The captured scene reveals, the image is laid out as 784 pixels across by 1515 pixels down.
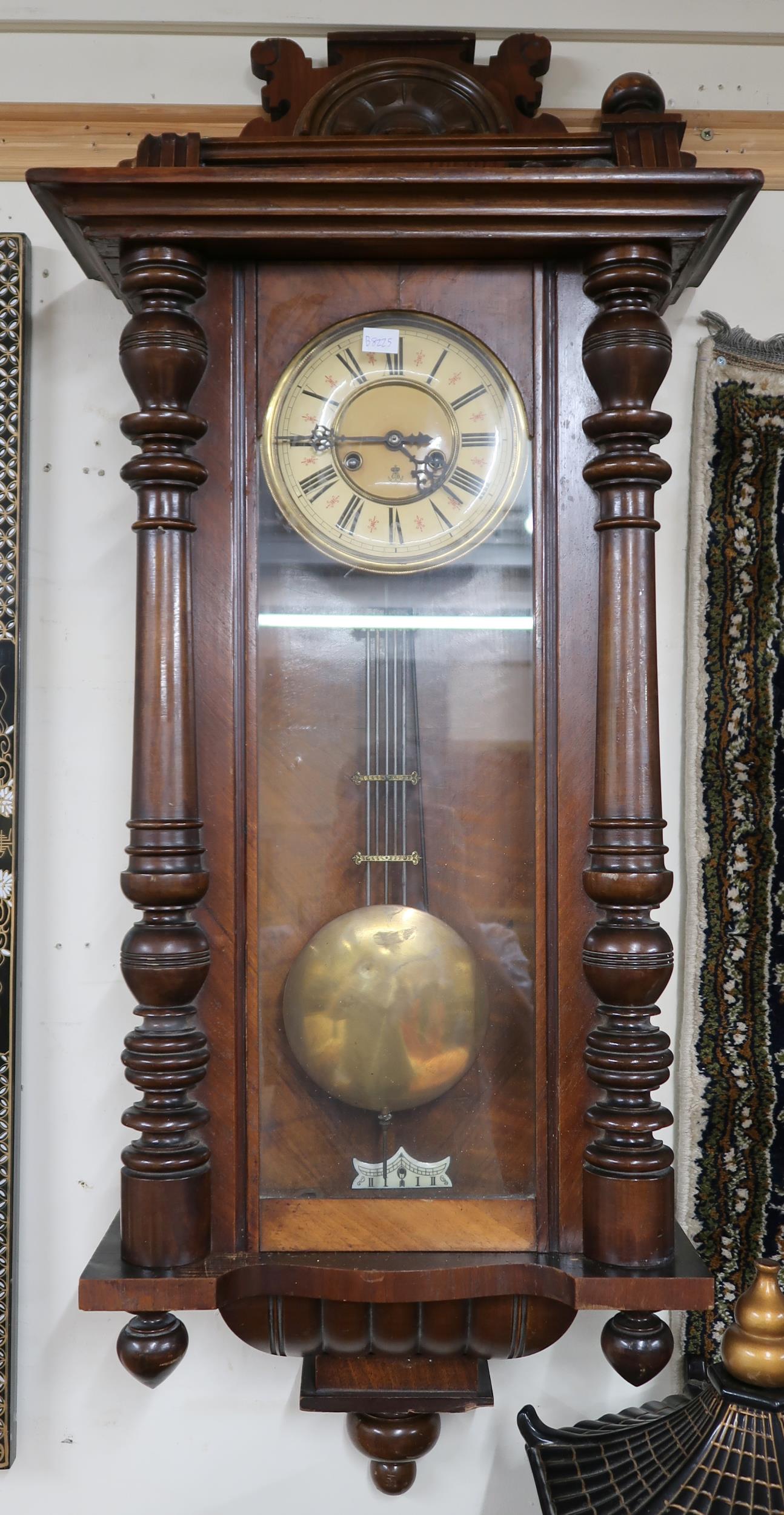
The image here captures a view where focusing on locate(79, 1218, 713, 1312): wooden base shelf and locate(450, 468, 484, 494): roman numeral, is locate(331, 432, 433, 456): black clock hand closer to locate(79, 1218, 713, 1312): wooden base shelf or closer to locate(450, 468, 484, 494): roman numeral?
locate(450, 468, 484, 494): roman numeral

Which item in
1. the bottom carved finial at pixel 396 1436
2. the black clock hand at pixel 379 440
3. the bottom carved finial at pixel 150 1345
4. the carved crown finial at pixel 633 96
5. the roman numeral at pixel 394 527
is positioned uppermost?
the carved crown finial at pixel 633 96

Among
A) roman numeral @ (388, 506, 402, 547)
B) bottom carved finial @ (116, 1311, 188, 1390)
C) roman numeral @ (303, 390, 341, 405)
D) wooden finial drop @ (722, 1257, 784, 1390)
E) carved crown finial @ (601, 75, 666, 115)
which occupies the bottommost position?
bottom carved finial @ (116, 1311, 188, 1390)

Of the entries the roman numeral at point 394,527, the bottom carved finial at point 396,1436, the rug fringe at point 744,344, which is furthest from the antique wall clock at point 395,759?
the rug fringe at point 744,344

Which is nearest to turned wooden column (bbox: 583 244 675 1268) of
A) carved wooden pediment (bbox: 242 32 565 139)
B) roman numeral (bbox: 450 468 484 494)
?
roman numeral (bbox: 450 468 484 494)

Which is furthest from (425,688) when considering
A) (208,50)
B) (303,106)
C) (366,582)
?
(208,50)

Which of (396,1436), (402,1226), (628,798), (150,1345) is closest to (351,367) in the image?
(628,798)

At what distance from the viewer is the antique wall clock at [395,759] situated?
3.21 ft

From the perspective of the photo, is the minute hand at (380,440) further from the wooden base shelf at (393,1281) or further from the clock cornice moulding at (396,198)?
the wooden base shelf at (393,1281)

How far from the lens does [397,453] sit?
40.1 inches

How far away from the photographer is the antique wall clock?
3.21 ft

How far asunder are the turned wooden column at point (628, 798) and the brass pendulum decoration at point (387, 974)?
0.13m

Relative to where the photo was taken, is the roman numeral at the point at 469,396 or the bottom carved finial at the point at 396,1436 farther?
the bottom carved finial at the point at 396,1436

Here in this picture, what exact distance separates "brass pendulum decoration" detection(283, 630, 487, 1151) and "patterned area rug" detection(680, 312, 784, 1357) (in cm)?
34

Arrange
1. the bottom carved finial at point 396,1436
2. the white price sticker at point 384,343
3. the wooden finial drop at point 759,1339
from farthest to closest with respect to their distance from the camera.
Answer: the bottom carved finial at point 396,1436
the white price sticker at point 384,343
the wooden finial drop at point 759,1339
